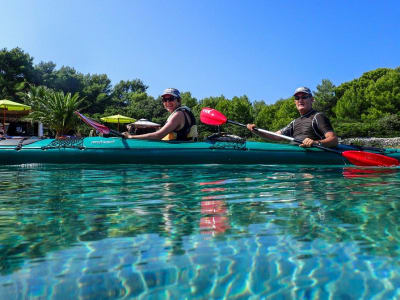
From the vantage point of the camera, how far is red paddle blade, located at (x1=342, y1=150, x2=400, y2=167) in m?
5.88

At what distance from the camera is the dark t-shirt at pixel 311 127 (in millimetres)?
6102

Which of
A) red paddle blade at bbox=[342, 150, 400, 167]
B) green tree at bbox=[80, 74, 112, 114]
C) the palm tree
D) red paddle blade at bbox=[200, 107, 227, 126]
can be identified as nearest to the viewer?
red paddle blade at bbox=[342, 150, 400, 167]

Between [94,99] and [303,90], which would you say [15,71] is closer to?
[94,99]

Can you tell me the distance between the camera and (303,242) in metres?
1.88

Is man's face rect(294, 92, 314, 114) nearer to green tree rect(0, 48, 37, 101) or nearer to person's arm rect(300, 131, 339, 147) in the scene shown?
person's arm rect(300, 131, 339, 147)

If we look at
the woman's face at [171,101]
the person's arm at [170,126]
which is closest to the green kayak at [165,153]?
the person's arm at [170,126]

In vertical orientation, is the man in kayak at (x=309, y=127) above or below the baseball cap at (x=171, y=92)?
below

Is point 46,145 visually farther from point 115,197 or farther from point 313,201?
point 313,201

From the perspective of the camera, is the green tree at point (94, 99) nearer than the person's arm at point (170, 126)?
No

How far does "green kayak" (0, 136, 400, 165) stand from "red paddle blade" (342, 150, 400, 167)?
128 millimetres

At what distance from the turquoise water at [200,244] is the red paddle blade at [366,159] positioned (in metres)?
2.54

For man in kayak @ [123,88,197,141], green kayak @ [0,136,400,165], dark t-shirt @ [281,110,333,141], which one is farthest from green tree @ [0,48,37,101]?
dark t-shirt @ [281,110,333,141]

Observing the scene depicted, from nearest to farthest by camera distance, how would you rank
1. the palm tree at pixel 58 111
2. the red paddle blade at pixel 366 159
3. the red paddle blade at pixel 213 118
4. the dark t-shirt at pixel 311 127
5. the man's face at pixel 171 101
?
1. the red paddle blade at pixel 366 159
2. the dark t-shirt at pixel 311 127
3. the man's face at pixel 171 101
4. the red paddle blade at pixel 213 118
5. the palm tree at pixel 58 111

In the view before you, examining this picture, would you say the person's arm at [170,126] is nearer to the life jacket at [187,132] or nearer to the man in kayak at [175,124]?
the man in kayak at [175,124]
